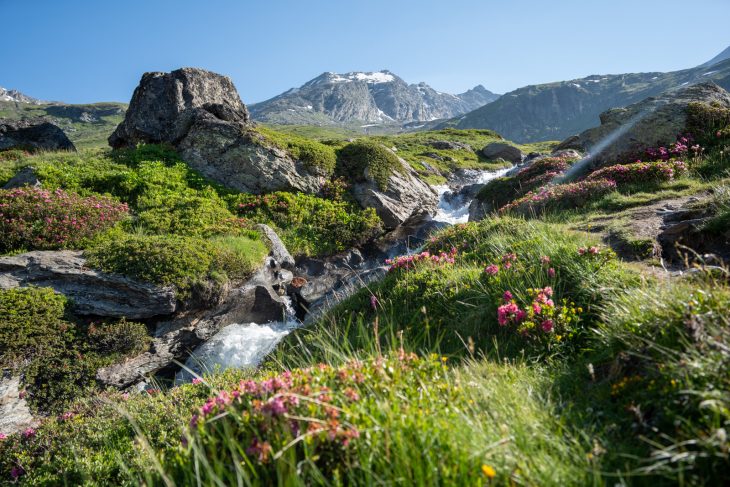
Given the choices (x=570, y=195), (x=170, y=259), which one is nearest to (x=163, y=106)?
(x=170, y=259)

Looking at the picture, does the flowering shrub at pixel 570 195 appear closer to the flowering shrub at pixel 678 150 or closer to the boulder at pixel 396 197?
the flowering shrub at pixel 678 150

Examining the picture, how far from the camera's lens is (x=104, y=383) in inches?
340

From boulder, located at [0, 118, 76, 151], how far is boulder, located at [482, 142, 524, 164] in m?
41.1

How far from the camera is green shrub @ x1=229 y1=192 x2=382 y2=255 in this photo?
16250mm

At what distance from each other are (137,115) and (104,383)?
61.2ft

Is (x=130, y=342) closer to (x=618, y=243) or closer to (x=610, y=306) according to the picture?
(x=610, y=306)

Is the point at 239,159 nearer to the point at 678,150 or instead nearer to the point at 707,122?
the point at 678,150

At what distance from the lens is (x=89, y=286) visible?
1000 cm

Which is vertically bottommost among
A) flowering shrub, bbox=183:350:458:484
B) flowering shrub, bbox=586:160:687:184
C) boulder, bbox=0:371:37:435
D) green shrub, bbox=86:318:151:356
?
boulder, bbox=0:371:37:435

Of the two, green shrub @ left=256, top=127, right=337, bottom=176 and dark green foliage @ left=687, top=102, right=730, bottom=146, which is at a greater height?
green shrub @ left=256, top=127, right=337, bottom=176

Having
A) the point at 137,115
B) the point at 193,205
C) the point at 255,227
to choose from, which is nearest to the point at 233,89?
the point at 137,115

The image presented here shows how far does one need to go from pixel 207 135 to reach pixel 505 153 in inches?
1403

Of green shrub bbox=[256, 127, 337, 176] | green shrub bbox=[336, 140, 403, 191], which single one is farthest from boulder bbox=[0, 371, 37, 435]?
green shrub bbox=[336, 140, 403, 191]

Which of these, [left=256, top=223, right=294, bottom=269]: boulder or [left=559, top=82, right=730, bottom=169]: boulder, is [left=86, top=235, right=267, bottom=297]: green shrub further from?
[left=559, top=82, right=730, bottom=169]: boulder
